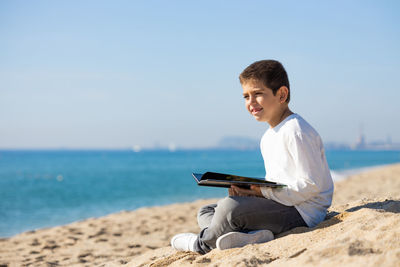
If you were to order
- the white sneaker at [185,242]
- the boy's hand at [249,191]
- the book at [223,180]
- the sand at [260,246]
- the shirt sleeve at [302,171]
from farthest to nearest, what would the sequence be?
the white sneaker at [185,242] → the boy's hand at [249,191] → the shirt sleeve at [302,171] → the book at [223,180] → the sand at [260,246]

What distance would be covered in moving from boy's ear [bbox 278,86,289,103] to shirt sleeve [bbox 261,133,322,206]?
0.38 metres

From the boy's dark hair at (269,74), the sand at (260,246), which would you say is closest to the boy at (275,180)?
the boy's dark hair at (269,74)

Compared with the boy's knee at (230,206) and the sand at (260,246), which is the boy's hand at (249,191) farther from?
the sand at (260,246)

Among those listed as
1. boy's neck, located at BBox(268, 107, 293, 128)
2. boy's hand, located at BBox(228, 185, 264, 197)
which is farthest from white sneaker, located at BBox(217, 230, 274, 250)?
boy's neck, located at BBox(268, 107, 293, 128)

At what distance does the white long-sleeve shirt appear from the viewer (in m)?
2.76

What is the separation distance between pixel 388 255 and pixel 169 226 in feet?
16.8

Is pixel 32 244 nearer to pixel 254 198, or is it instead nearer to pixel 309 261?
pixel 254 198

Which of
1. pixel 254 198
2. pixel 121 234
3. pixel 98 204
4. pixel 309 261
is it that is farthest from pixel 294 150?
pixel 98 204

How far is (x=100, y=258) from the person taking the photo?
4.65m

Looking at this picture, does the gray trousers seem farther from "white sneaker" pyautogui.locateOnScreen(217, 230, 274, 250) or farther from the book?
the book

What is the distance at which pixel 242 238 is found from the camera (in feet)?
9.36

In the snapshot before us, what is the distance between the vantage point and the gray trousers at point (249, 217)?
2824mm

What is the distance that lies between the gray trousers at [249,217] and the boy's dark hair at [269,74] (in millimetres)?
885

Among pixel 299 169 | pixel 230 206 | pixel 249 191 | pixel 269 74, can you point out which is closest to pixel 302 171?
pixel 299 169
